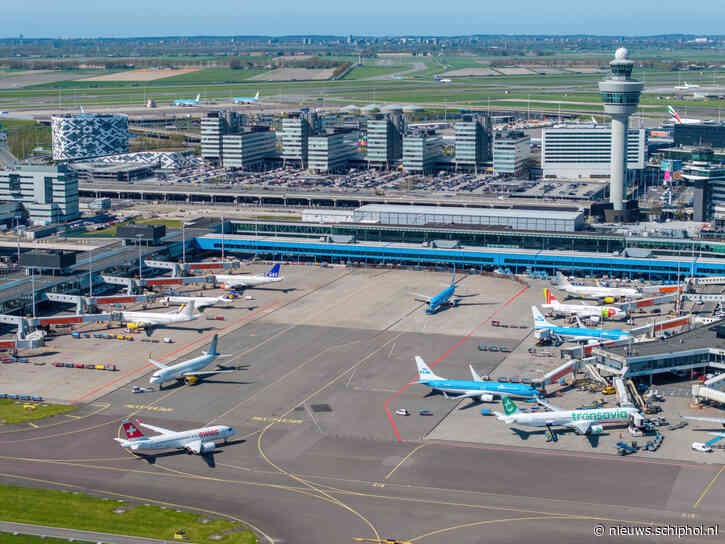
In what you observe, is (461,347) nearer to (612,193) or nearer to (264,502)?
(264,502)

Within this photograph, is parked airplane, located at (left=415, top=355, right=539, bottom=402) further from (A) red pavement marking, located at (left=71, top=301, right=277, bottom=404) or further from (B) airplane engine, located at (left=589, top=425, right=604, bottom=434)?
(A) red pavement marking, located at (left=71, top=301, right=277, bottom=404)

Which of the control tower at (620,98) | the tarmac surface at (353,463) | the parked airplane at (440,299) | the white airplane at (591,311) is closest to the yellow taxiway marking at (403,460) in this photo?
the tarmac surface at (353,463)

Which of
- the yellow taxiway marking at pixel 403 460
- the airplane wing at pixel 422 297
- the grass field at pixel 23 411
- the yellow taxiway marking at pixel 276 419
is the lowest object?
the yellow taxiway marking at pixel 403 460

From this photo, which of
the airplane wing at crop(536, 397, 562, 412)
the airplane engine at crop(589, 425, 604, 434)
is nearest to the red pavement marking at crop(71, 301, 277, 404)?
Result: the airplane wing at crop(536, 397, 562, 412)

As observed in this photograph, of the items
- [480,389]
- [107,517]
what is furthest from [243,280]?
[107,517]

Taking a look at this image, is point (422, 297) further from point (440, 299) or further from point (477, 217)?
point (477, 217)

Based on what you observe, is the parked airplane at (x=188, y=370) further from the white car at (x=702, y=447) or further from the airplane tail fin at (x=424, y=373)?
the white car at (x=702, y=447)

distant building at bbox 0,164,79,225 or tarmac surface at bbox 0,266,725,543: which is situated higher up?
distant building at bbox 0,164,79,225
